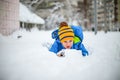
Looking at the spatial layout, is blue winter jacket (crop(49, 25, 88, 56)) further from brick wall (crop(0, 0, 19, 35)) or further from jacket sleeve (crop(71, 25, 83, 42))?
brick wall (crop(0, 0, 19, 35))

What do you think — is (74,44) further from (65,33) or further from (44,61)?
(44,61)

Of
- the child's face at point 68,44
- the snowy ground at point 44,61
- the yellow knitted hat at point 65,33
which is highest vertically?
the yellow knitted hat at point 65,33

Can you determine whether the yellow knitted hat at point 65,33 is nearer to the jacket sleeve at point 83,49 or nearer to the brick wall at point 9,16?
the jacket sleeve at point 83,49

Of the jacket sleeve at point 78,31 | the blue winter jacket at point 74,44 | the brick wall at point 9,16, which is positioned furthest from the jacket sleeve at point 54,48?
the brick wall at point 9,16

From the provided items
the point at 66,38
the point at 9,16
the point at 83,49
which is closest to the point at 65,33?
the point at 66,38

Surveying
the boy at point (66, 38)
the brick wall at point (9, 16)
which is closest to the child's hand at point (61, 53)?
the boy at point (66, 38)

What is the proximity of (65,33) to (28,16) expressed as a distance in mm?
234

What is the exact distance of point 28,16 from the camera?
1578mm

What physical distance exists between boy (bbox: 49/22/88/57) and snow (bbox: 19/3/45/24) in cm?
11

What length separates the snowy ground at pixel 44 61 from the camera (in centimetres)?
153

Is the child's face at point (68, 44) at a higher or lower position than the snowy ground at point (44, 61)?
higher

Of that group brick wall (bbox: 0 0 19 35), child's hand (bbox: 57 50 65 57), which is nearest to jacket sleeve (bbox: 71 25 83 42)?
child's hand (bbox: 57 50 65 57)

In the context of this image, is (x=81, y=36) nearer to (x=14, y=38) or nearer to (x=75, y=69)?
(x=75, y=69)

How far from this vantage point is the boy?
1568 millimetres
